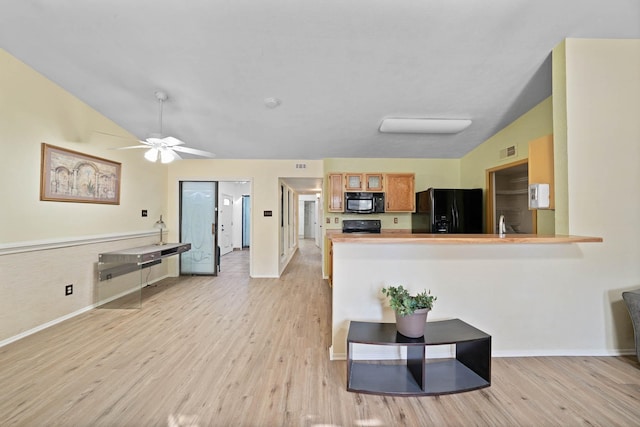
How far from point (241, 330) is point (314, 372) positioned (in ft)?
3.57

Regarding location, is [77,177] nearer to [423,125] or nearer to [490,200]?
[423,125]

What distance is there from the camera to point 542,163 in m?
Result: 2.71

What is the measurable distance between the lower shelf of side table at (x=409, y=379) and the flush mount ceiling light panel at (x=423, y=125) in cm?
274

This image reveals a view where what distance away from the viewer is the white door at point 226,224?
7445mm

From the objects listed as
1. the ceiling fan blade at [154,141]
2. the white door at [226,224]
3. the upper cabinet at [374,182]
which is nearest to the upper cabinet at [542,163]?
the upper cabinet at [374,182]

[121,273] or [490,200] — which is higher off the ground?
[490,200]

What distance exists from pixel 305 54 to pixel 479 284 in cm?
262

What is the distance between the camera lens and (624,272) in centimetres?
234

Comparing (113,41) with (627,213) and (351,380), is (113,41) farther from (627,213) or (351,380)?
(627,213)

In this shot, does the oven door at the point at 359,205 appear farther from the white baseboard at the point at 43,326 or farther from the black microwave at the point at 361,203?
the white baseboard at the point at 43,326

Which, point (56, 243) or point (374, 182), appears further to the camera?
point (374, 182)

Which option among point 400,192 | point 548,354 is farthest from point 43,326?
point 400,192

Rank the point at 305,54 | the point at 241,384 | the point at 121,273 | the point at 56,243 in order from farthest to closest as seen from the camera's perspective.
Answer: the point at 121,273 < the point at 56,243 < the point at 305,54 < the point at 241,384

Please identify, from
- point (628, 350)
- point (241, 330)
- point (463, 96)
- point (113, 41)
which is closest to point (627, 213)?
point (628, 350)
